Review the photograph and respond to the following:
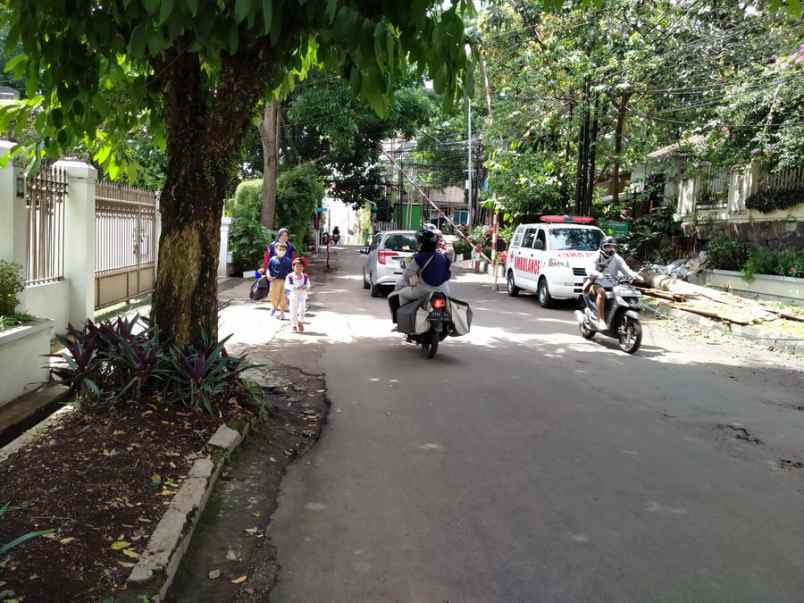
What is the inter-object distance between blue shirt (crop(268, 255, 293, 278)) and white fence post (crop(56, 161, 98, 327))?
393cm

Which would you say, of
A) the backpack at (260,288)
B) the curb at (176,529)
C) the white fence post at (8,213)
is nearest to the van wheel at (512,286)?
the backpack at (260,288)

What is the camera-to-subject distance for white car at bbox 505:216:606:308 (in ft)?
51.2

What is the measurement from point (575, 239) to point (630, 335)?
6498 millimetres

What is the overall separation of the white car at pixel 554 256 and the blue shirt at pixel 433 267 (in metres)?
6.66

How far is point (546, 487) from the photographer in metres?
4.81

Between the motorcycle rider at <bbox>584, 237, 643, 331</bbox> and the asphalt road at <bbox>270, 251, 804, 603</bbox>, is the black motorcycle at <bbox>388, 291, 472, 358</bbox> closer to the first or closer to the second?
the asphalt road at <bbox>270, 251, 804, 603</bbox>

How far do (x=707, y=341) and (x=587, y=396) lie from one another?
18.0 feet

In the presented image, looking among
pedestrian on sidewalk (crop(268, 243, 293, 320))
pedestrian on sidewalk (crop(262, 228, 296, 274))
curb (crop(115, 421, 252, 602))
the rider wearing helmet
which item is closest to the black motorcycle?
the rider wearing helmet

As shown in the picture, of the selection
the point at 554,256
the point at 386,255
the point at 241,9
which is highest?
the point at 241,9

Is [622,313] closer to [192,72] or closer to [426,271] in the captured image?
[426,271]

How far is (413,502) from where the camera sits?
4543 millimetres

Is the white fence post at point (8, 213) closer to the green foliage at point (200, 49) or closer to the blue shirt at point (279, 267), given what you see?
the green foliage at point (200, 49)

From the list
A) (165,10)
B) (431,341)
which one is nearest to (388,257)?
(431,341)

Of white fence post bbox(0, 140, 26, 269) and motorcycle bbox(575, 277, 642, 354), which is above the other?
white fence post bbox(0, 140, 26, 269)
